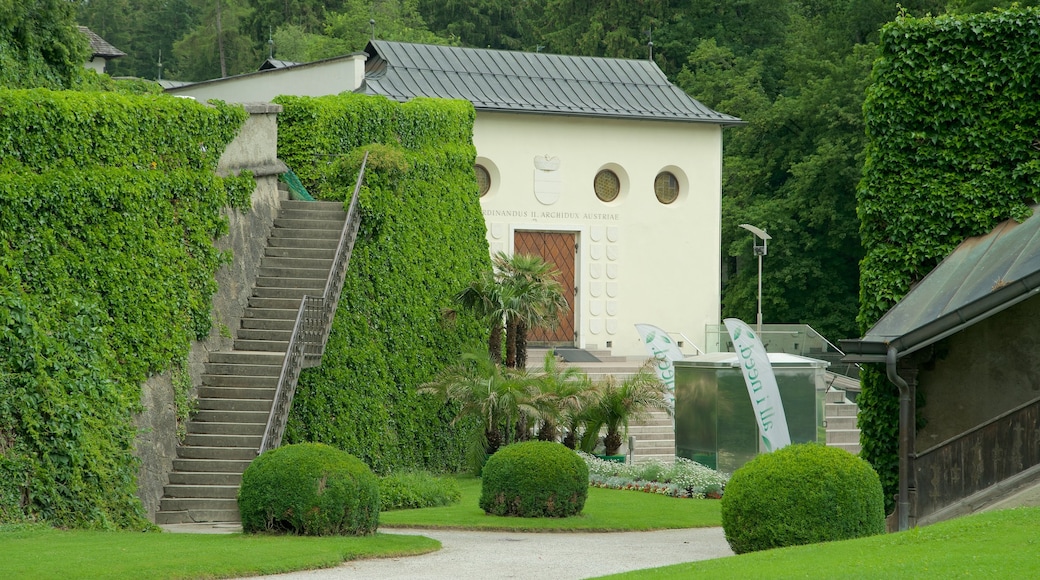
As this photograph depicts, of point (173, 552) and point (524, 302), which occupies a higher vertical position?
point (524, 302)

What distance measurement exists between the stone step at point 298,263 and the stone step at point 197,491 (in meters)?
5.48

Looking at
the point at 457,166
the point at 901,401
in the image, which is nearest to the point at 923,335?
the point at 901,401

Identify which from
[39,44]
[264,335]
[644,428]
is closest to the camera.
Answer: [39,44]

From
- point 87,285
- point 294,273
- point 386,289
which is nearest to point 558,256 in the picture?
point 386,289

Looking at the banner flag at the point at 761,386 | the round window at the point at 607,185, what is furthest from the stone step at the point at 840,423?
the banner flag at the point at 761,386

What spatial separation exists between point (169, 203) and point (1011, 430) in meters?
12.1

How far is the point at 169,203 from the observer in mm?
20297

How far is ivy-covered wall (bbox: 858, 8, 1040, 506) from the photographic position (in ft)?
59.7

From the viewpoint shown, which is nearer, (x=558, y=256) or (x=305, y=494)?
(x=305, y=494)

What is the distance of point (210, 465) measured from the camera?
20094 mm

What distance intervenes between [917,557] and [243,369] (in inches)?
516

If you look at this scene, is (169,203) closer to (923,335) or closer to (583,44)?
(923,335)

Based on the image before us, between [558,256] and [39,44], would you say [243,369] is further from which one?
[558,256]

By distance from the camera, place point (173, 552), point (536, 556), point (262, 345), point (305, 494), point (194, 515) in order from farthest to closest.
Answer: point (262, 345), point (194, 515), point (305, 494), point (536, 556), point (173, 552)
